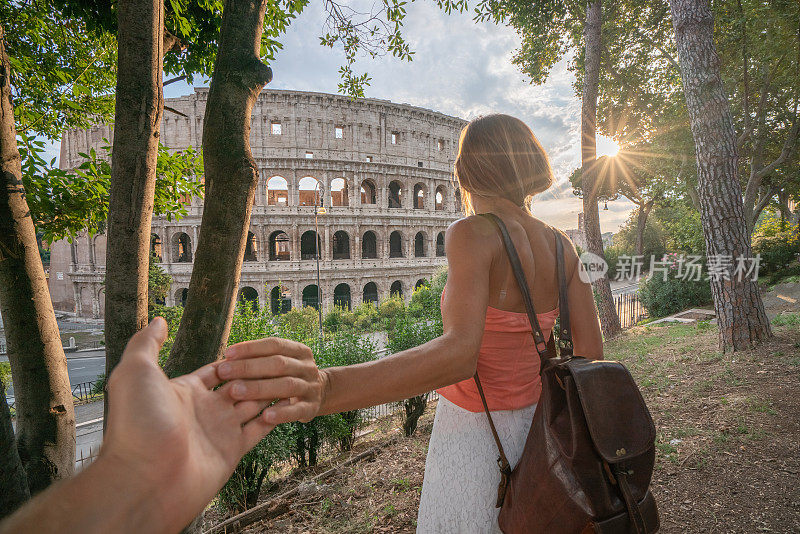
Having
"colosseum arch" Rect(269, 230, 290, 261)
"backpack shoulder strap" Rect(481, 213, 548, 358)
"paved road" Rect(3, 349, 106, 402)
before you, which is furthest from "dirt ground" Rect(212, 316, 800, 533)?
"colosseum arch" Rect(269, 230, 290, 261)

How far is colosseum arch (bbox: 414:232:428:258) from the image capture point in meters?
32.9

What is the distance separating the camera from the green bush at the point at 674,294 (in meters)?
13.7

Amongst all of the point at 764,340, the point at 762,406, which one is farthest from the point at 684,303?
the point at 762,406

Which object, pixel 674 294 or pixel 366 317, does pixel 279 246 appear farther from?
pixel 674 294

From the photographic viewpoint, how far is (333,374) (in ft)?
3.40

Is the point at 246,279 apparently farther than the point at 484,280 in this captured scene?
Yes

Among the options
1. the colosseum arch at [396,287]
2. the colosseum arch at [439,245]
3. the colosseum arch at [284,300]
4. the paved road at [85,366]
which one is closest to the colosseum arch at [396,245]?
the colosseum arch at [396,287]

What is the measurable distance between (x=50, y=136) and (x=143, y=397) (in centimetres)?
645

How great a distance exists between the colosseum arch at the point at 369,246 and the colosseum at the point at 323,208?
0.09 metres

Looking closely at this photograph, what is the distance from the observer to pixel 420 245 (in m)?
33.8

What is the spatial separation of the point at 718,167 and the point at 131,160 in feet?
24.1

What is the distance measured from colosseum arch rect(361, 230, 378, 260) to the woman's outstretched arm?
3023 centimetres

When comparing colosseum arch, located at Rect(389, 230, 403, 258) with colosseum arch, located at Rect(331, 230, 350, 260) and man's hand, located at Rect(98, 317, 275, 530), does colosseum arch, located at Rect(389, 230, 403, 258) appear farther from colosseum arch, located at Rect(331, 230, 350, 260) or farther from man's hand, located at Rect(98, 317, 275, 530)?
man's hand, located at Rect(98, 317, 275, 530)

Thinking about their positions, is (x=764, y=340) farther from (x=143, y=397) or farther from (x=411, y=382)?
(x=143, y=397)
